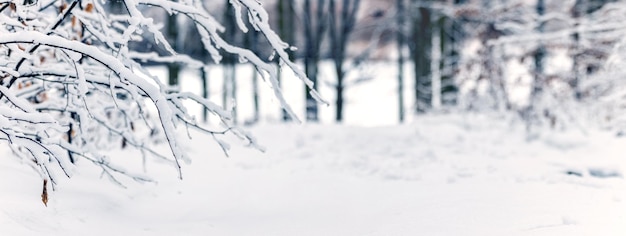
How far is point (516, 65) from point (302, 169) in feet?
18.0

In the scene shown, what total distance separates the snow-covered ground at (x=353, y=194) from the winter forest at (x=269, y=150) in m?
0.02

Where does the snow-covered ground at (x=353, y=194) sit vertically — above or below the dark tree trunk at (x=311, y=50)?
below

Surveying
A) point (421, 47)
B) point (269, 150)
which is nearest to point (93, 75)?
point (269, 150)

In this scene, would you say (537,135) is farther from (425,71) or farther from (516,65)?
(425,71)

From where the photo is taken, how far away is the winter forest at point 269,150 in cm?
336

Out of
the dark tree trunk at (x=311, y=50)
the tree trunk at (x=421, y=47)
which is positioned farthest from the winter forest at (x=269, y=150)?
the tree trunk at (x=421, y=47)

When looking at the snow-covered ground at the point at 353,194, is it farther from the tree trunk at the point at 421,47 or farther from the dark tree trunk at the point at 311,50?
the tree trunk at the point at 421,47

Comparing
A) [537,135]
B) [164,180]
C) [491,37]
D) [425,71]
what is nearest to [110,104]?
[164,180]

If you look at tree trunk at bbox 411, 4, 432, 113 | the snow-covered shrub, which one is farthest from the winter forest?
tree trunk at bbox 411, 4, 432, 113

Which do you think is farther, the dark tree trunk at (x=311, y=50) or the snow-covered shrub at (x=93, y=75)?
the dark tree trunk at (x=311, y=50)

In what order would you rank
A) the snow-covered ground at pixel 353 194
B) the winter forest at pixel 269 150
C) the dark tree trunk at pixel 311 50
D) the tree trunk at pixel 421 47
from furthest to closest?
1. the tree trunk at pixel 421 47
2. the dark tree trunk at pixel 311 50
3. the snow-covered ground at pixel 353 194
4. the winter forest at pixel 269 150

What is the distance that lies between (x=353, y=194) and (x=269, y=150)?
3713 millimetres

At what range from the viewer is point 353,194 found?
524 cm

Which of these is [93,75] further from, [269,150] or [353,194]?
[269,150]
